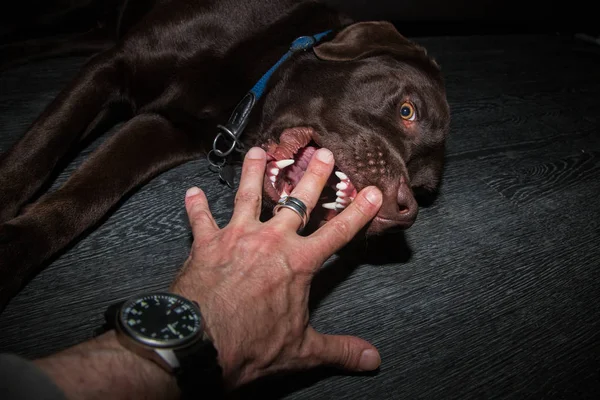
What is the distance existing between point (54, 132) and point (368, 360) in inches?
57.9

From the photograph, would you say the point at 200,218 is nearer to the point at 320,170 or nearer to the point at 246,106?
the point at 320,170

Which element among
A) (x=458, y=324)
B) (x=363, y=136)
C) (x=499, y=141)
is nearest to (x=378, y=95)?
(x=363, y=136)

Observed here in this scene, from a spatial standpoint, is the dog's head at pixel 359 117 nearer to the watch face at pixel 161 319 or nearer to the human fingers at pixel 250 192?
the human fingers at pixel 250 192

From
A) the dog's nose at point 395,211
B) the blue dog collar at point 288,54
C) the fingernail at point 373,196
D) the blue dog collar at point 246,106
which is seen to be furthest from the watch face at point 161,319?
the blue dog collar at point 288,54

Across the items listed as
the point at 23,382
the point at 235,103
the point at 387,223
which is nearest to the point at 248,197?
the point at 387,223

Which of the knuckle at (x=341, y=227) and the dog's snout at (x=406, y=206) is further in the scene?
the dog's snout at (x=406, y=206)

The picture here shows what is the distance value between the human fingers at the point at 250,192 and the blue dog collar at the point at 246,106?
611mm

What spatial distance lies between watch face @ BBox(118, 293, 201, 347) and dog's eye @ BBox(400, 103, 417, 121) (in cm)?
134

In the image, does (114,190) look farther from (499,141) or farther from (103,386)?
(499,141)

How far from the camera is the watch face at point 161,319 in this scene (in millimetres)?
1065

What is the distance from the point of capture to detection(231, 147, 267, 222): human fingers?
1414 millimetres

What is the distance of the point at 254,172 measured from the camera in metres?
1.49

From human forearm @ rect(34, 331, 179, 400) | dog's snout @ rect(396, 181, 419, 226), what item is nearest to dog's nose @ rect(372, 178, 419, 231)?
dog's snout @ rect(396, 181, 419, 226)

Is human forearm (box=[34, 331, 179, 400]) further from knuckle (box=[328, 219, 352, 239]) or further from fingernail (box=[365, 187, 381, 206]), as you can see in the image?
fingernail (box=[365, 187, 381, 206])
